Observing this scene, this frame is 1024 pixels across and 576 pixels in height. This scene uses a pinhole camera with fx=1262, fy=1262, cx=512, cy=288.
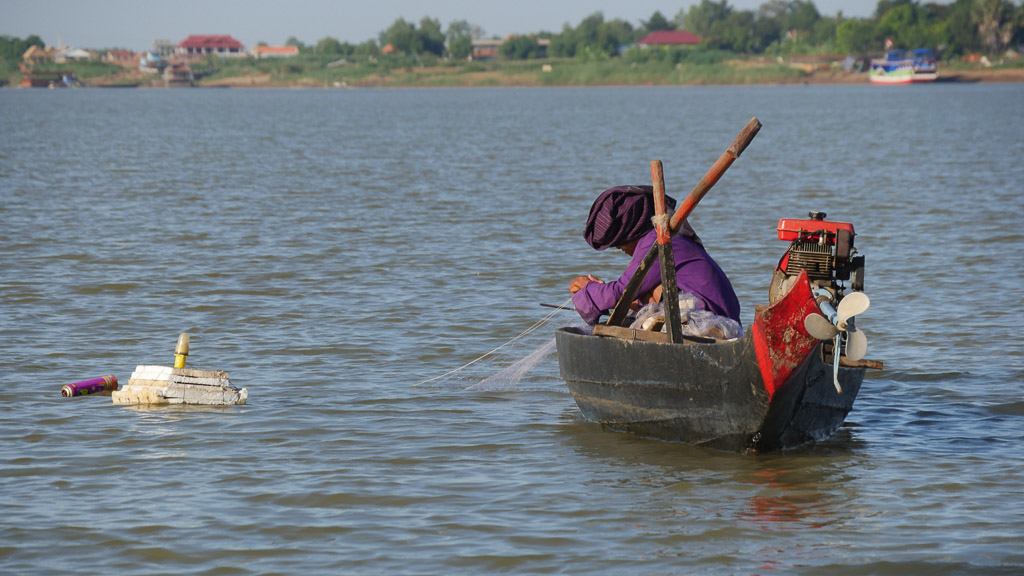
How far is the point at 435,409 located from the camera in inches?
353

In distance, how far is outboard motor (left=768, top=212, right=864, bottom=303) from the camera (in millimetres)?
7699

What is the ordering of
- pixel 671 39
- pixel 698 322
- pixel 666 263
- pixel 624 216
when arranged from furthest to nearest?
pixel 671 39, pixel 624 216, pixel 698 322, pixel 666 263

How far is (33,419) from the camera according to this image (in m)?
→ 8.47

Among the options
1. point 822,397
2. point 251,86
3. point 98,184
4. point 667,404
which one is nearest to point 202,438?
point 667,404

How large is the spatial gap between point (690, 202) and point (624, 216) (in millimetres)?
676

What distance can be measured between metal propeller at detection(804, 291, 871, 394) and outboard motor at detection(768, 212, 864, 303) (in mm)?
559

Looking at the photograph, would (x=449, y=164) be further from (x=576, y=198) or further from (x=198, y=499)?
(x=198, y=499)

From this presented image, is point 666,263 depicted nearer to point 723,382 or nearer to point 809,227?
point 723,382

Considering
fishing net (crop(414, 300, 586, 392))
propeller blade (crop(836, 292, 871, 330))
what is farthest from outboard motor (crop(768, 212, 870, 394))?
fishing net (crop(414, 300, 586, 392))

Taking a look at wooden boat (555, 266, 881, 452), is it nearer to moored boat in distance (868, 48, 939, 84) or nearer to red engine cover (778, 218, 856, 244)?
red engine cover (778, 218, 856, 244)

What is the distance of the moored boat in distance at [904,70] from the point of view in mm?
127188

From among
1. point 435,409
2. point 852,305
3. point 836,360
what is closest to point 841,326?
point 852,305

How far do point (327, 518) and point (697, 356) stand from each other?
2.28m

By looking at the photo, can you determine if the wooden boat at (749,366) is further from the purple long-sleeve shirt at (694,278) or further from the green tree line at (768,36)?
the green tree line at (768,36)
